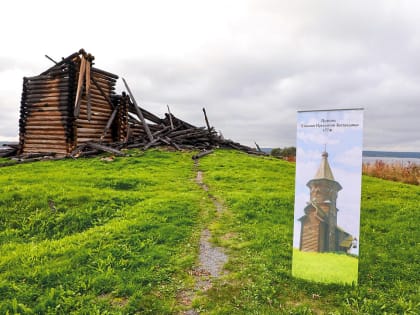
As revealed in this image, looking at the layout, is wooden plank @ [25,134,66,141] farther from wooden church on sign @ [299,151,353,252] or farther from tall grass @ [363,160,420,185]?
tall grass @ [363,160,420,185]

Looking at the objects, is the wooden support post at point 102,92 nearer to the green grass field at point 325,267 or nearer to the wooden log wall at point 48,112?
the wooden log wall at point 48,112

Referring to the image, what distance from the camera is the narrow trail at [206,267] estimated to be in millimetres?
4973

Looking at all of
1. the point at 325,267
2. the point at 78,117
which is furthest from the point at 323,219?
the point at 78,117

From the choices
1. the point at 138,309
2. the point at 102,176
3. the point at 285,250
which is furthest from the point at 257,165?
the point at 138,309

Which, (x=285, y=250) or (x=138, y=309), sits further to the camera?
(x=285, y=250)

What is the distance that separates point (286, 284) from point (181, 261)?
194 centimetres

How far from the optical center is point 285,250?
6.53 meters

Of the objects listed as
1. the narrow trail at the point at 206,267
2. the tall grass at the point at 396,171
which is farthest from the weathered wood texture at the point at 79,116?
the narrow trail at the point at 206,267

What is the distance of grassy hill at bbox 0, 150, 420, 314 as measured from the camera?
4711mm

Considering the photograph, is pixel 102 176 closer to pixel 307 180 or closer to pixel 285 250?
pixel 285 250

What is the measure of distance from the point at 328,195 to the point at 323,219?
0.41m

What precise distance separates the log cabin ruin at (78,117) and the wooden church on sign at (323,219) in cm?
1592

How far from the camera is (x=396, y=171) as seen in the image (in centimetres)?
1919

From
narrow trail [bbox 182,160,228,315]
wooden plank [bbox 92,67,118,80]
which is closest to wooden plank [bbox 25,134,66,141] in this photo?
wooden plank [bbox 92,67,118,80]
